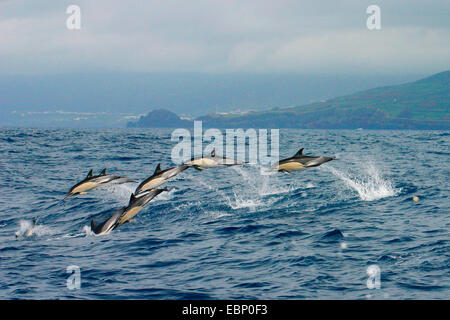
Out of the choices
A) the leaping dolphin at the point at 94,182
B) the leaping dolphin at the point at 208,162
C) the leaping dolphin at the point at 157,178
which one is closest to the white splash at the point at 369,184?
the leaping dolphin at the point at 208,162

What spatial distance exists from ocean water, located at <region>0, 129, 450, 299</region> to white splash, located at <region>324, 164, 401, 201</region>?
0.38 feet

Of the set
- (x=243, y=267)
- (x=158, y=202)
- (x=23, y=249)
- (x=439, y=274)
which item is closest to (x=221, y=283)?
(x=243, y=267)

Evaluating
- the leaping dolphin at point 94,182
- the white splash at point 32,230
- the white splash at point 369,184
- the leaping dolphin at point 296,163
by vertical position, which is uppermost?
the leaping dolphin at point 296,163

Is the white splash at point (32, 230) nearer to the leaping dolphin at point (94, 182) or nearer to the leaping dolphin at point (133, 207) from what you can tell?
the leaping dolphin at point (94, 182)

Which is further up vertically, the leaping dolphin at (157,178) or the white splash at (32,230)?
the leaping dolphin at (157,178)

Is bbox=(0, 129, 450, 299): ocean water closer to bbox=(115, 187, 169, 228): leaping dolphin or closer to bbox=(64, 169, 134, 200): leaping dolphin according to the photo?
bbox=(64, 169, 134, 200): leaping dolphin

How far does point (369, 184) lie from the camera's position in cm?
3116

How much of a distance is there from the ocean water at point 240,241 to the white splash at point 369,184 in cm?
12

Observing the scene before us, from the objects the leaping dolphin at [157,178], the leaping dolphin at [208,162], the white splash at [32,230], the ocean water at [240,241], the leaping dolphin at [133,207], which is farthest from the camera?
the white splash at [32,230]

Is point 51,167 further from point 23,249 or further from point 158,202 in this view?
point 23,249

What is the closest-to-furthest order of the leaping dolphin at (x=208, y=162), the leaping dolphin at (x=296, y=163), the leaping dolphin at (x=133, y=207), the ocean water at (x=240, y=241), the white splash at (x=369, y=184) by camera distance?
the leaping dolphin at (x=133, y=207) → the leaping dolphin at (x=208, y=162) → the leaping dolphin at (x=296, y=163) → the ocean water at (x=240, y=241) → the white splash at (x=369, y=184)

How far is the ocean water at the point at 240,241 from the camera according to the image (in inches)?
531

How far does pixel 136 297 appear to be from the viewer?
42.4ft

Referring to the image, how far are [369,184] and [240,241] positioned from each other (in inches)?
595
